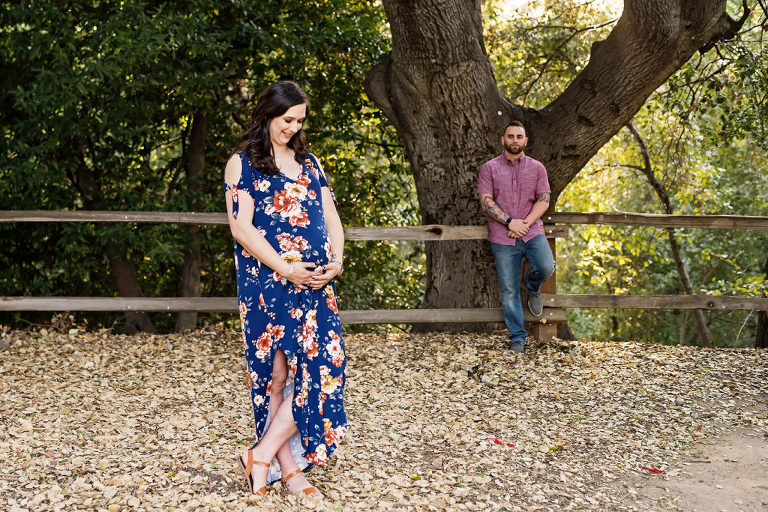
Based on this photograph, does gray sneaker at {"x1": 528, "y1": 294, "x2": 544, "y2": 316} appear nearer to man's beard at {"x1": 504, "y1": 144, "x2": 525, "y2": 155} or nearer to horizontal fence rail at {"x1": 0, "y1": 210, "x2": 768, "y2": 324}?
horizontal fence rail at {"x1": 0, "y1": 210, "x2": 768, "y2": 324}

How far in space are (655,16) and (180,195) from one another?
524 cm

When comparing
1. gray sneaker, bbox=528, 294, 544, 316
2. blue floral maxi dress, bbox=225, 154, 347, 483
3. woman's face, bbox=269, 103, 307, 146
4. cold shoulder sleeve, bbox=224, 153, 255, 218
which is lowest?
gray sneaker, bbox=528, 294, 544, 316

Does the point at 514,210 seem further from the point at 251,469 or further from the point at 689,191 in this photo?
the point at 689,191

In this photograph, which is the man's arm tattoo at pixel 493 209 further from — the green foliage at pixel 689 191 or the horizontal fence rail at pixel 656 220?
the green foliage at pixel 689 191

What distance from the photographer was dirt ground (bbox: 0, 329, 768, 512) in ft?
12.4

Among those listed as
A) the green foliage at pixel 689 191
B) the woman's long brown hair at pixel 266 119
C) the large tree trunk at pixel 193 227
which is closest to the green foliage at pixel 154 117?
the large tree trunk at pixel 193 227

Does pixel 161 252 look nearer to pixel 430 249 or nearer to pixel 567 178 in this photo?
pixel 430 249

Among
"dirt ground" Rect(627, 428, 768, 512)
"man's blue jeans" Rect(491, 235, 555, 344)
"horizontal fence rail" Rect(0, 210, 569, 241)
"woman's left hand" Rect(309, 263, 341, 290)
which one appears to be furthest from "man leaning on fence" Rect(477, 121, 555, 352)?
"woman's left hand" Rect(309, 263, 341, 290)

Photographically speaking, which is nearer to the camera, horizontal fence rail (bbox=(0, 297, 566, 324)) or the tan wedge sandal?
the tan wedge sandal

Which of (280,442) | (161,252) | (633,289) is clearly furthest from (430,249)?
(633,289)

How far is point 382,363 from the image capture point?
6.25 meters

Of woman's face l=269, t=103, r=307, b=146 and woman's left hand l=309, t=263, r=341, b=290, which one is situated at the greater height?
woman's face l=269, t=103, r=307, b=146

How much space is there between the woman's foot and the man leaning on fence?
324 cm

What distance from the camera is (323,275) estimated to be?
10.9 feet
